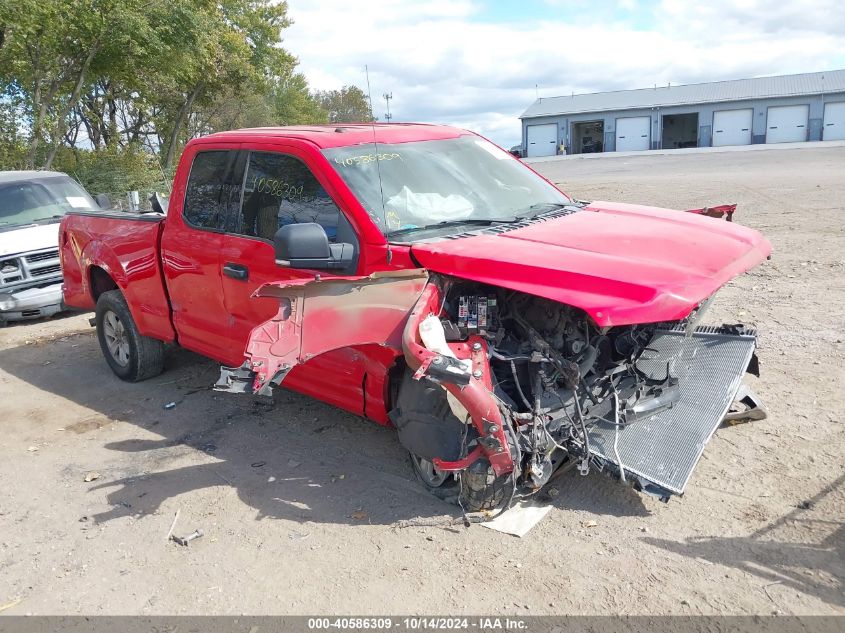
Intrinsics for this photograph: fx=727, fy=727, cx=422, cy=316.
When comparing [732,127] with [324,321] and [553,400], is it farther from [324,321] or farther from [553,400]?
[324,321]

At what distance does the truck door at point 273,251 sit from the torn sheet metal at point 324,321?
230 mm

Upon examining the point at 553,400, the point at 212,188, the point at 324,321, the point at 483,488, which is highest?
the point at 212,188

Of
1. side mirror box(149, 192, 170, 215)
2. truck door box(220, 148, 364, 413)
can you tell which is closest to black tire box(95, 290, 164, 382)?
side mirror box(149, 192, 170, 215)

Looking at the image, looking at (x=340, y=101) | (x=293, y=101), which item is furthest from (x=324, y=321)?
(x=340, y=101)

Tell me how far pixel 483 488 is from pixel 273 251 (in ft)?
6.56

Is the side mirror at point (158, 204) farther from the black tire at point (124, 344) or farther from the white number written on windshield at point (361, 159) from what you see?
the white number written on windshield at point (361, 159)

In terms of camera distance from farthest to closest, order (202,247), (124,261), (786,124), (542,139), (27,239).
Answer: (542,139) → (786,124) → (27,239) → (124,261) → (202,247)

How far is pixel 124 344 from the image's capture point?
21.8 ft

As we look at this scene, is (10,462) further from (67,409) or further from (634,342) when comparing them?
(634,342)

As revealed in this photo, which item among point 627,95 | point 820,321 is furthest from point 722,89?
point 820,321

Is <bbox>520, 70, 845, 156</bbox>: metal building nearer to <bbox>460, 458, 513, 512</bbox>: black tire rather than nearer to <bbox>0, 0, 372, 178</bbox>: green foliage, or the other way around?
<bbox>0, 0, 372, 178</bbox>: green foliage

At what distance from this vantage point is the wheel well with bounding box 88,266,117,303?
677 centimetres

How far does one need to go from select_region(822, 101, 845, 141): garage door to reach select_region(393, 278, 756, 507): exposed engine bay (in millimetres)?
58066

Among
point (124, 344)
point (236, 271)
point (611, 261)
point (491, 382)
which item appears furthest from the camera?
point (124, 344)
